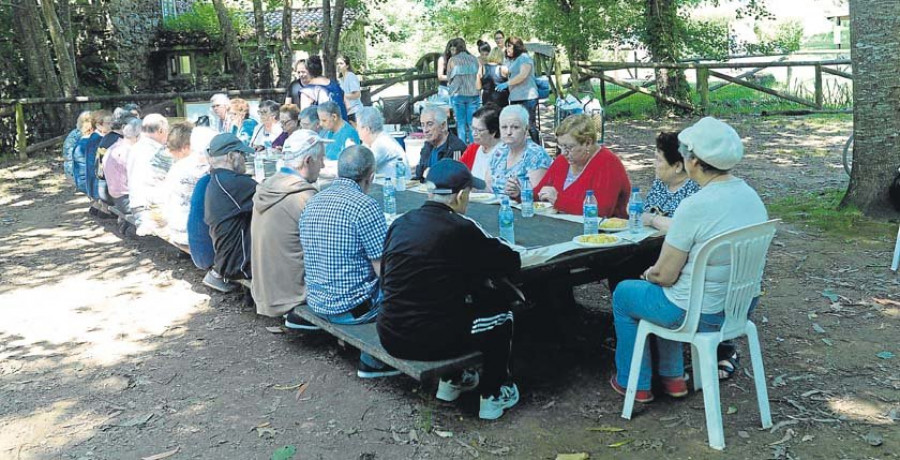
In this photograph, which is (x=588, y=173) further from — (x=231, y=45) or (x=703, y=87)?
(x=231, y=45)

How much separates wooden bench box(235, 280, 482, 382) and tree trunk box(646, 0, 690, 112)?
44.1ft

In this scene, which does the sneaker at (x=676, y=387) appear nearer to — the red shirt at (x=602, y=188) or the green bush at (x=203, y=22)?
the red shirt at (x=602, y=188)

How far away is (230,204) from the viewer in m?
5.69

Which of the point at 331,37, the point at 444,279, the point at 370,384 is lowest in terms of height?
the point at 370,384

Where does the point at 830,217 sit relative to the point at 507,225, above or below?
below

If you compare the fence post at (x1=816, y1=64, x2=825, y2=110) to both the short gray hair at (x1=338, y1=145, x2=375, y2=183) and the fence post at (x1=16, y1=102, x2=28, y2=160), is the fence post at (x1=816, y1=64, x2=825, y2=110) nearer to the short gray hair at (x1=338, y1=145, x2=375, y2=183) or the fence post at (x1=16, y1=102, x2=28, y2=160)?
the short gray hair at (x1=338, y1=145, x2=375, y2=183)

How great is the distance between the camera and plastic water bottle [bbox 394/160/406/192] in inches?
254

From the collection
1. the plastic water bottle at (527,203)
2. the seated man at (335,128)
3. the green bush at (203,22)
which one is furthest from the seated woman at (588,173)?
the green bush at (203,22)

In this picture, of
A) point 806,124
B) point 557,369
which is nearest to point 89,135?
point 557,369

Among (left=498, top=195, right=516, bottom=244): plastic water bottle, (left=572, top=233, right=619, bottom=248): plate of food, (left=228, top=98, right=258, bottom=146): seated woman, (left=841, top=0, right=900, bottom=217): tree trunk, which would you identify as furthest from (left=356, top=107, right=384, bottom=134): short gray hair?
(left=841, top=0, right=900, bottom=217): tree trunk

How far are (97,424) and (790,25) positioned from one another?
42.0m

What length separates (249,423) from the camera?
13.7 ft

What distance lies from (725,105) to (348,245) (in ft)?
46.2

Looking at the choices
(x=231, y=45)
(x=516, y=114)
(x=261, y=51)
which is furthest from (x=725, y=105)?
(x=516, y=114)
